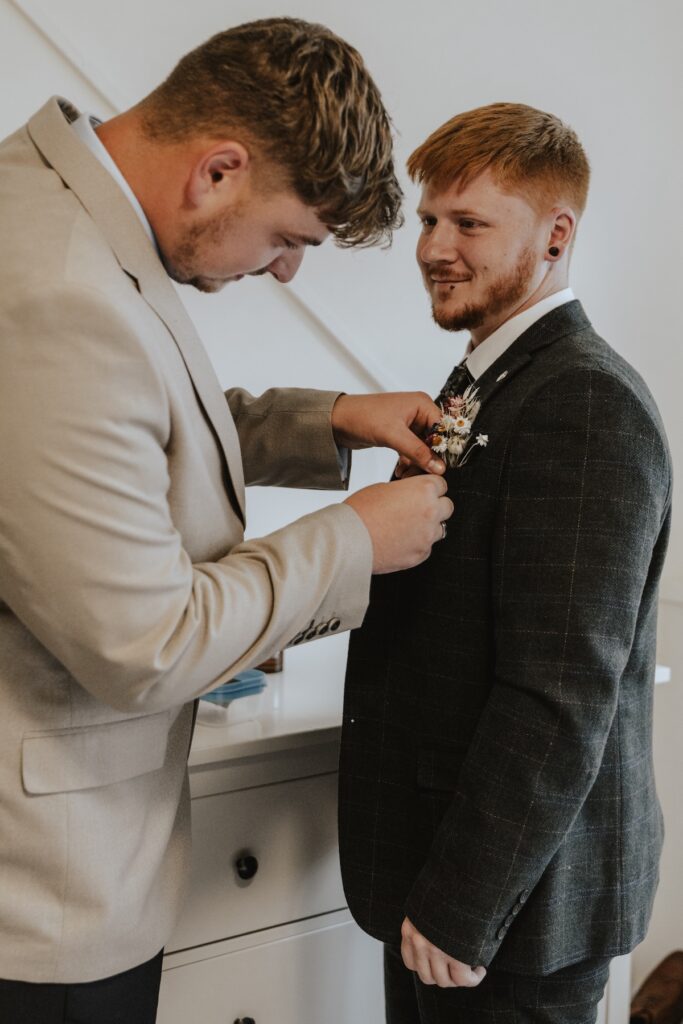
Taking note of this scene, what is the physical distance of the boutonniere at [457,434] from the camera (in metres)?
1.23

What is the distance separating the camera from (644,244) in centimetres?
235

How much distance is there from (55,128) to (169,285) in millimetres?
176

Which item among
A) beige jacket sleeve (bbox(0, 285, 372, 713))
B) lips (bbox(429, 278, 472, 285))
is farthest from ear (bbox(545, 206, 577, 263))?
beige jacket sleeve (bbox(0, 285, 372, 713))

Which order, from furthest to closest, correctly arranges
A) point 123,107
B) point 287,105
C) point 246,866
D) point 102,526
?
point 123,107, point 246,866, point 287,105, point 102,526

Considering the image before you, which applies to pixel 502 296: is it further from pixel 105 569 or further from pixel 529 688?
pixel 105 569

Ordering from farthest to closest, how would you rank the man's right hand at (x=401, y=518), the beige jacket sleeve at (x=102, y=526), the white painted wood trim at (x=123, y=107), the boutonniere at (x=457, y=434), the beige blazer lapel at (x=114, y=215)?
the white painted wood trim at (x=123, y=107)
the boutonniere at (x=457, y=434)
the man's right hand at (x=401, y=518)
the beige blazer lapel at (x=114, y=215)
the beige jacket sleeve at (x=102, y=526)

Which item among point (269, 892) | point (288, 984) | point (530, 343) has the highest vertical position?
point (530, 343)

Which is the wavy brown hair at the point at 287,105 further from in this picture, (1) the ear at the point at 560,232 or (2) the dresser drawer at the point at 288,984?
(2) the dresser drawer at the point at 288,984

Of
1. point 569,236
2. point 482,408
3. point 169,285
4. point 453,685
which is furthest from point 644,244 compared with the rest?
point 169,285

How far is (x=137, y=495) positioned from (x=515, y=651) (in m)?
0.49

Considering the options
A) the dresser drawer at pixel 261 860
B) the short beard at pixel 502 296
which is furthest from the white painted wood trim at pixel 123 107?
the dresser drawer at pixel 261 860

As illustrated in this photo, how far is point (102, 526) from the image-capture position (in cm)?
84

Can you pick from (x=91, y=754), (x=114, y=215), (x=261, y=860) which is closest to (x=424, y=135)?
(x=114, y=215)

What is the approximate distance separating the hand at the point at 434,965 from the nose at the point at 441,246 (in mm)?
825
